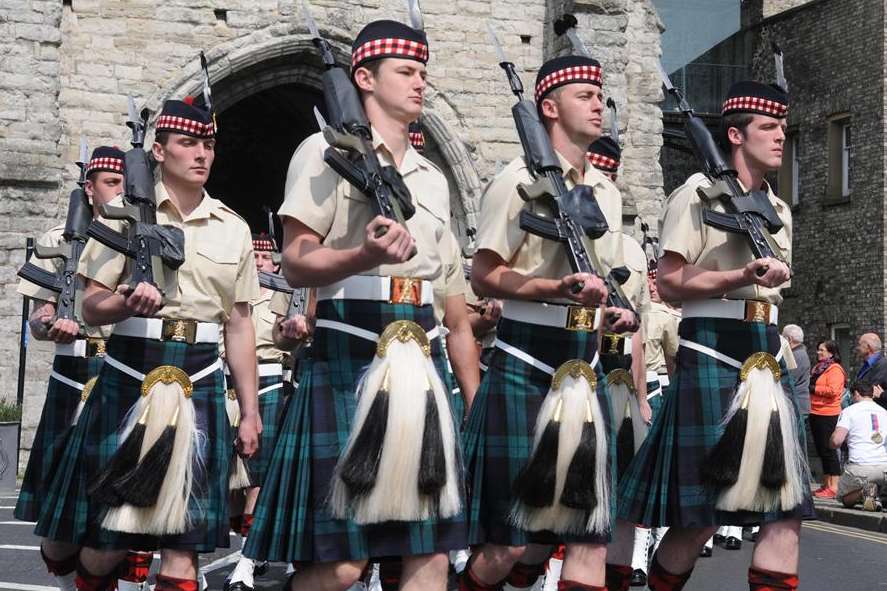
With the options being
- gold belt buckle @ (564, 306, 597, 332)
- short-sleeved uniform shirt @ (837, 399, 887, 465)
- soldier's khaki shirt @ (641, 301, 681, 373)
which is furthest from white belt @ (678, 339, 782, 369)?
short-sleeved uniform shirt @ (837, 399, 887, 465)

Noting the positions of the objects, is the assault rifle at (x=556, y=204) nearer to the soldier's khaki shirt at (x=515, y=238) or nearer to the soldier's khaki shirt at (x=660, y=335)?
the soldier's khaki shirt at (x=515, y=238)

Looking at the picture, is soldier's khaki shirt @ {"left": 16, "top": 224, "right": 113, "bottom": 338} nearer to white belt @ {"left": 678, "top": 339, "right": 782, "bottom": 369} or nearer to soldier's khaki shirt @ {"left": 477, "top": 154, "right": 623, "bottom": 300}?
soldier's khaki shirt @ {"left": 477, "top": 154, "right": 623, "bottom": 300}

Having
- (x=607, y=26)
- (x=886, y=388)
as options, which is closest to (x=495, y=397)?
(x=886, y=388)

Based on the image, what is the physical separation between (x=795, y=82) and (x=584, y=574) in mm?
25052

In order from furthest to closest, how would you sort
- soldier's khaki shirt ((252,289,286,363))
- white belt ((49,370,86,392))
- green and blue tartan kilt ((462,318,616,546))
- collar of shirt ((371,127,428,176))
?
1. soldier's khaki shirt ((252,289,286,363))
2. white belt ((49,370,86,392))
3. green and blue tartan kilt ((462,318,616,546))
4. collar of shirt ((371,127,428,176))

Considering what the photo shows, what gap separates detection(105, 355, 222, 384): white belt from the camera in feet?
19.8

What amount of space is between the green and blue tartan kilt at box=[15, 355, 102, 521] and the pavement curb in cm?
770

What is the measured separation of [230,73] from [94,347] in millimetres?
12457

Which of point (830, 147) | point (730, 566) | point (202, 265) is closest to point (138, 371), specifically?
point (202, 265)

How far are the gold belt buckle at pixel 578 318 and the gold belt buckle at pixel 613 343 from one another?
87.8 inches

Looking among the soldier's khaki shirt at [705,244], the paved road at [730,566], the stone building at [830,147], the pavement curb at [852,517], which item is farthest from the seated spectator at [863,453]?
the stone building at [830,147]

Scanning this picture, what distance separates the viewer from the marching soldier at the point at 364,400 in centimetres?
489

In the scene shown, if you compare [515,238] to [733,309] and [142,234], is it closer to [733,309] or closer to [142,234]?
[733,309]

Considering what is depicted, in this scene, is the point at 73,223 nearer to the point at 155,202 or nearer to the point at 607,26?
the point at 155,202
